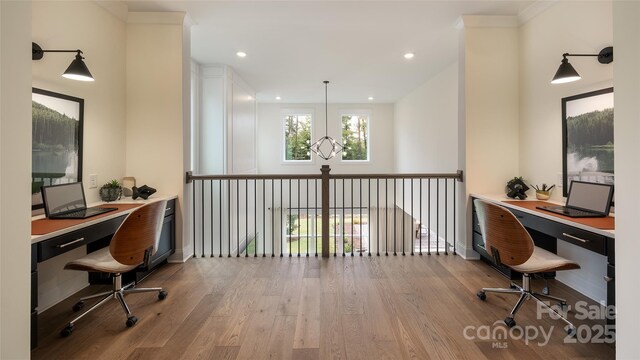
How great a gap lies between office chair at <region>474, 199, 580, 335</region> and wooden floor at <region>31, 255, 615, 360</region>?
185 millimetres

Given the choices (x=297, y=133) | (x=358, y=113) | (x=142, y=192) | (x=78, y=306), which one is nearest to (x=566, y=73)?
(x=142, y=192)

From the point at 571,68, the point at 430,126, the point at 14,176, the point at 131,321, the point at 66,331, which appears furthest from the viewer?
the point at 430,126

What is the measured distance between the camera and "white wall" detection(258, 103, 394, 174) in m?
8.30

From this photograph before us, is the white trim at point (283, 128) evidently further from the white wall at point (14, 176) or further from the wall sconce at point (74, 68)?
the white wall at point (14, 176)

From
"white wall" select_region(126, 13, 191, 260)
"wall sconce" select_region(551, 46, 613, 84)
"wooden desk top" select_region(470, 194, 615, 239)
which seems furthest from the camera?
"white wall" select_region(126, 13, 191, 260)

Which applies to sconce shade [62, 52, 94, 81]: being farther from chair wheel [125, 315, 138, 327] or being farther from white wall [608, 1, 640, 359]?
white wall [608, 1, 640, 359]

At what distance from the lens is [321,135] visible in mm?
8305

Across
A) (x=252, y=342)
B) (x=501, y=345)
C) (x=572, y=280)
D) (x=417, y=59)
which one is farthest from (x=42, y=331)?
(x=417, y=59)

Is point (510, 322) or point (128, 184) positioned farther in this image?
point (128, 184)

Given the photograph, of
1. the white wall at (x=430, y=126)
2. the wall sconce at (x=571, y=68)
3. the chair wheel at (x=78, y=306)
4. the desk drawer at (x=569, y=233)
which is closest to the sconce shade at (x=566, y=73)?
the wall sconce at (x=571, y=68)

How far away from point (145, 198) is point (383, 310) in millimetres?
2638

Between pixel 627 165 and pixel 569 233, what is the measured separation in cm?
133

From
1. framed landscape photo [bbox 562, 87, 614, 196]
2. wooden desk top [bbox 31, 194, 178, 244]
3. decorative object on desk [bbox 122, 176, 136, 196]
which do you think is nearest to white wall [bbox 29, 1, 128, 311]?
decorative object on desk [bbox 122, 176, 136, 196]

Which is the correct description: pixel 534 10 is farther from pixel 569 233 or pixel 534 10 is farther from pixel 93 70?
pixel 93 70
